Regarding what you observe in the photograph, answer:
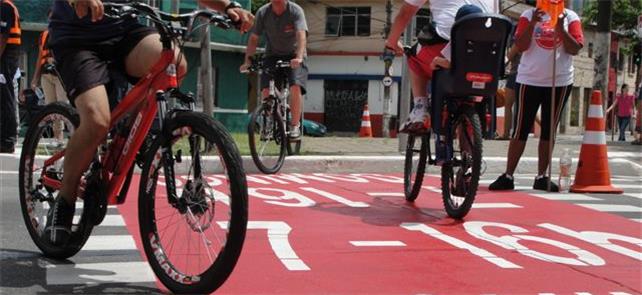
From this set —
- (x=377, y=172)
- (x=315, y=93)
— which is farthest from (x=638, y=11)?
(x=377, y=172)

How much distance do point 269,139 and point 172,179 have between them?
5.08 metres

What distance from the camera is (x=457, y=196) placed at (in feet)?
18.5

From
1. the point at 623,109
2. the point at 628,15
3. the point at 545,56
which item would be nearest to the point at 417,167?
the point at 545,56

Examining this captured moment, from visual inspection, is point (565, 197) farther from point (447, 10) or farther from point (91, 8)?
point (91, 8)

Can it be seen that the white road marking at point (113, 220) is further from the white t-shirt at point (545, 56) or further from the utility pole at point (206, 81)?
the utility pole at point (206, 81)

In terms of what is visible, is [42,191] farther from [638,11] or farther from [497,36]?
[638,11]

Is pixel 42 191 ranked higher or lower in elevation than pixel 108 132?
lower

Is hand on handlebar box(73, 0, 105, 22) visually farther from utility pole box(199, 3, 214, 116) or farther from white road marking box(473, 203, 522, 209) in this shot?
utility pole box(199, 3, 214, 116)

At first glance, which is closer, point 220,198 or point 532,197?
point 220,198

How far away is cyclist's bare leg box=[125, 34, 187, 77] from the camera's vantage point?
3955 millimetres

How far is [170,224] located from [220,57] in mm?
25688

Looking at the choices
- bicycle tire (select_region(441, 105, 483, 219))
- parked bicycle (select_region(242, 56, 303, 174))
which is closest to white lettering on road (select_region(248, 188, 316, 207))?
bicycle tire (select_region(441, 105, 483, 219))

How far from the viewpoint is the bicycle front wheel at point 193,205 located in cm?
324

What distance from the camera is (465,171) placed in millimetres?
5570
